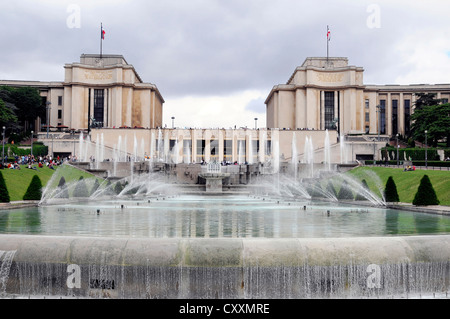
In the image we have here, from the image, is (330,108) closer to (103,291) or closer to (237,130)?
(237,130)

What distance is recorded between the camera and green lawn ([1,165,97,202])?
30.1 meters

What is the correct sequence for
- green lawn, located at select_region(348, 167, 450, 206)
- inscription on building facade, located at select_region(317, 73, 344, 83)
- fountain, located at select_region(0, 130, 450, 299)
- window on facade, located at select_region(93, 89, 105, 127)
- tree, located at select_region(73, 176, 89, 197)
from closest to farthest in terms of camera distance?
fountain, located at select_region(0, 130, 450, 299), green lawn, located at select_region(348, 167, 450, 206), tree, located at select_region(73, 176, 89, 197), inscription on building facade, located at select_region(317, 73, 344, 83), window on facade, located at select_region(93, 89, 105, 127)

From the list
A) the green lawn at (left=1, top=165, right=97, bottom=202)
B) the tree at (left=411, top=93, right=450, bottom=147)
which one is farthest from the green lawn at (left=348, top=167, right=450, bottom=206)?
the tree at (left=411, top=93, right=450, bottom=147)

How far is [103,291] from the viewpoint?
7.78m

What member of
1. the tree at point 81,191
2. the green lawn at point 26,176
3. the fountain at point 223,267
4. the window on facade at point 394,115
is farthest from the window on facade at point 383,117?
the fountain at point 223,267

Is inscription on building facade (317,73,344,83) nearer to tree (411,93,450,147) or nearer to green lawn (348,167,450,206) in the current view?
tree (411,93,450,147)

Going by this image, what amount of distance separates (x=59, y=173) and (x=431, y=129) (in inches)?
2111

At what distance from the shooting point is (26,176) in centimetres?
3628

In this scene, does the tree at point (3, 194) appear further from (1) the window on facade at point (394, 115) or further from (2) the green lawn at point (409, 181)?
(1) the window on facade at point (394, 115)

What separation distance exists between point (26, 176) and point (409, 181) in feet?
101

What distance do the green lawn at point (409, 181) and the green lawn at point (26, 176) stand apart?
83.4 feet

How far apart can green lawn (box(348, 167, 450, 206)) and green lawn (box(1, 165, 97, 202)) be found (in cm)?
2542

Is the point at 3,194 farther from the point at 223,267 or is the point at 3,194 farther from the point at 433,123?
the point at 433,123
